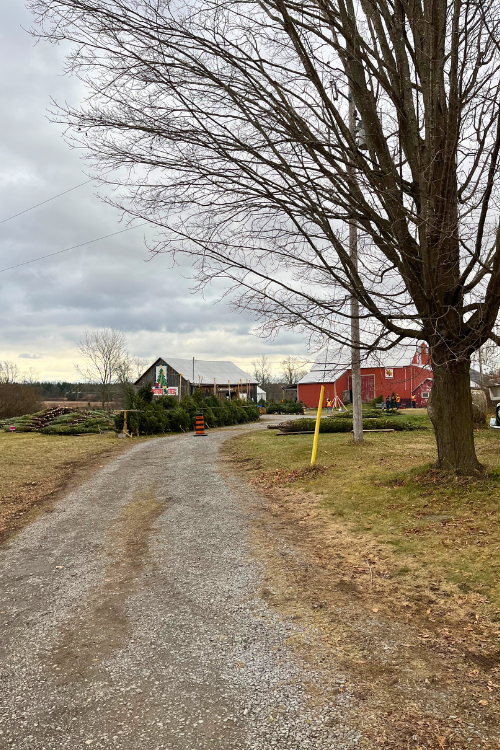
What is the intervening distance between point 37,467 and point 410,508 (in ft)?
32.6

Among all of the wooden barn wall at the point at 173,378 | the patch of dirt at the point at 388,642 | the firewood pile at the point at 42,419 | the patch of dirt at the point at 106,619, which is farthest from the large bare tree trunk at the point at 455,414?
the wooden barn wall at the point at 173,378

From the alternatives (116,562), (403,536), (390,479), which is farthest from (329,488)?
(116,562)

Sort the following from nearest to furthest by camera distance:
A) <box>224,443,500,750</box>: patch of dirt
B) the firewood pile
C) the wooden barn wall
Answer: <box>224,443,500,750</box>: patch of dirt
the firewood pile
the wooden barn wall

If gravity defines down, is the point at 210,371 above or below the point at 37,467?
above

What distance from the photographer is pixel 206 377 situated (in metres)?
52.7

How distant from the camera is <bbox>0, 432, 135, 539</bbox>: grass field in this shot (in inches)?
338

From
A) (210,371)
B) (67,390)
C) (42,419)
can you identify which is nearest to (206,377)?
(210,371)

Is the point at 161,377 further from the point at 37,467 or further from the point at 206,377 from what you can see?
the point at 37,467

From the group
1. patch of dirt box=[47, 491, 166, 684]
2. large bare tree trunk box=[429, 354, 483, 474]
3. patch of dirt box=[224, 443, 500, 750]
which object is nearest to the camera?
patch of dirt box=[224, 443, 500, 750]

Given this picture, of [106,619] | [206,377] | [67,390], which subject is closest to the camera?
[106,619]

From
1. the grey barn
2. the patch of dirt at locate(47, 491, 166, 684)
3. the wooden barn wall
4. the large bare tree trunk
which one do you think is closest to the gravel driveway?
the patch of dirt at locate(47, 491, 166, 684)

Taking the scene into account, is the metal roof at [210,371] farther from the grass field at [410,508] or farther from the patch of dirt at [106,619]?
the patch of dirt at [106,619]

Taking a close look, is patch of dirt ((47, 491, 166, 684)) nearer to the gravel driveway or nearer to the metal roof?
the gravel driveway

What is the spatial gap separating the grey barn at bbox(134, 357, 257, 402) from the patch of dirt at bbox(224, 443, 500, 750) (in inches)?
1609
